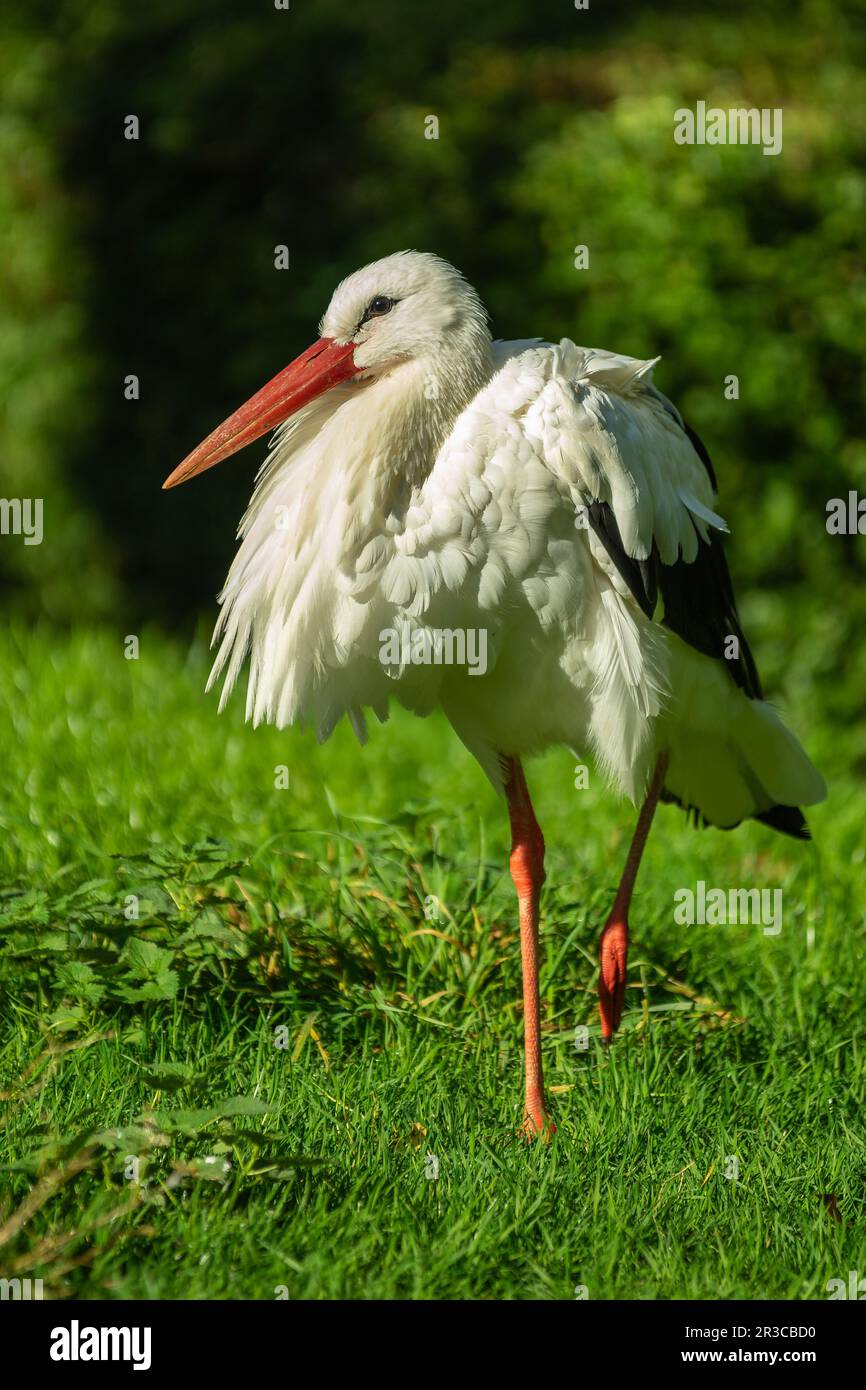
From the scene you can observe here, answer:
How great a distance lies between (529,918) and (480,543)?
957 mm

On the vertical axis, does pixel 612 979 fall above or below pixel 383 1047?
above

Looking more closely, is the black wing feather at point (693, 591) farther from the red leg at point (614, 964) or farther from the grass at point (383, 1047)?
the grass at point (383, 1047)

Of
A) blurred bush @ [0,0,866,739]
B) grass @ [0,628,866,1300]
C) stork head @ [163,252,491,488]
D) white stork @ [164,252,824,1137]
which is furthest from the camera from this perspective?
blurred bush @ [0,0,866,739]

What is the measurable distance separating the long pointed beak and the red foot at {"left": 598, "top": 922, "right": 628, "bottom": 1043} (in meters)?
1.39

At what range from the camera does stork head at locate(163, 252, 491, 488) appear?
10.7 feet

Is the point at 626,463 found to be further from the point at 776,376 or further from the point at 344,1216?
the point at 776,376

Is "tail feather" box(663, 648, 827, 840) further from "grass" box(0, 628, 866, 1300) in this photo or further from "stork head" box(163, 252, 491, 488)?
"stork head" box(163, 252, 491, 488)

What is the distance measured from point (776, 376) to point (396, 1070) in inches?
138

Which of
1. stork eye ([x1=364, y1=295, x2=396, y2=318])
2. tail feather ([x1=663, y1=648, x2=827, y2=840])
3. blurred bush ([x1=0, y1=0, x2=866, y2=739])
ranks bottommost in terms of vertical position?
tail feather ([x1=663, y1=648, x2=827, y2=840])

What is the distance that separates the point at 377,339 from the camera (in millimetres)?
3361

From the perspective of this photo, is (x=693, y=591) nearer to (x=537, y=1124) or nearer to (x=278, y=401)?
(x=278, y=401)

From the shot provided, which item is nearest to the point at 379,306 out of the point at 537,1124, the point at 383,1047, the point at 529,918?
the point at 529,918

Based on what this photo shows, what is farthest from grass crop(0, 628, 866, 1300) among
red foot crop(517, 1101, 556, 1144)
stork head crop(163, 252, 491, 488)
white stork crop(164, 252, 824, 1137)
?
stork head crop(163, 252, 491, 488)
